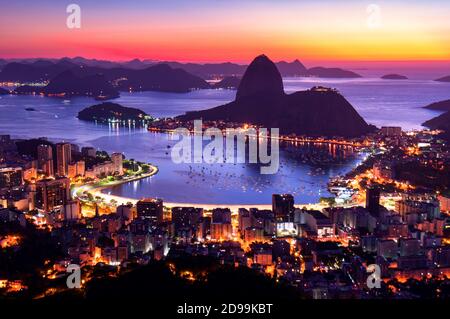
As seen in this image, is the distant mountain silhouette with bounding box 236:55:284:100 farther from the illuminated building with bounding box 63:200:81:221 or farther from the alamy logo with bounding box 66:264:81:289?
the alamy logo with bounding box 66:264:81:289

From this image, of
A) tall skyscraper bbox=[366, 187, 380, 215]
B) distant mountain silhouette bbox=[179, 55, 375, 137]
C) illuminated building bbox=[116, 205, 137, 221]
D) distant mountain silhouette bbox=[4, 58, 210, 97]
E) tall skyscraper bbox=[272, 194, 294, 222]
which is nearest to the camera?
tall skyscraper bbox=[272, 194, 294, 222]

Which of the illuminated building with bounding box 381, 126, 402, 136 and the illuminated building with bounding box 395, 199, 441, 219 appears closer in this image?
the illuminated building with bounding box 395, 199, 441, 219

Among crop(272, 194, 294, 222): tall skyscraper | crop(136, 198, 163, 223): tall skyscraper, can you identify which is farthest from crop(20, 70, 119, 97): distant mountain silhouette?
crop(272, 194, 294, 222): tall skyscraper

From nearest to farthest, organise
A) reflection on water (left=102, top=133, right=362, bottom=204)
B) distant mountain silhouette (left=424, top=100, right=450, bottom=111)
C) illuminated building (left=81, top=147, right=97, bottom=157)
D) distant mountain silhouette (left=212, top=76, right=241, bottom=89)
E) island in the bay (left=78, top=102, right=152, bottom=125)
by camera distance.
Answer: reflection on water (left=102, top=133, right=362, bottom=204)
illuminated building (left=81, top=147, right=97, bottom=157)
island in the bay (left=78, top=102, right=152, bottom=125)
distant mountain silhouette (left=424, top=100, right=450, bottom=111)
distant mountain silhouette (left=212, top=76, right=241, bottom=89)

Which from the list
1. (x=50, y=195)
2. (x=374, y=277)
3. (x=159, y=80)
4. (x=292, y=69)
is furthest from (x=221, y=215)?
(x=292, y=69)

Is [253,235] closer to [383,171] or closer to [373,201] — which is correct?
[373,201]
